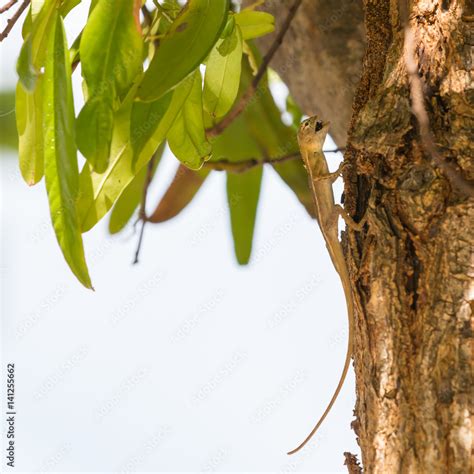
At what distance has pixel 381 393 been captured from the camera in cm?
113

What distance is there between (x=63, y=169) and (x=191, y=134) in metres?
0.34

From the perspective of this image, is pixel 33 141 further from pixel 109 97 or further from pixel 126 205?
pixel 126 205

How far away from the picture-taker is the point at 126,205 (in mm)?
2273

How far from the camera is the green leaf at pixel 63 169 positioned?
1104 mm

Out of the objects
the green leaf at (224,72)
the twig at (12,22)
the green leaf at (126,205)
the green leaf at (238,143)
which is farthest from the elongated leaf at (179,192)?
the twig at (12,22)

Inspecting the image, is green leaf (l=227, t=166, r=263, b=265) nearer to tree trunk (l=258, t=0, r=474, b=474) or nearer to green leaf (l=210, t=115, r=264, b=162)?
green leaf (l=210, t=115, r=264, b=162)

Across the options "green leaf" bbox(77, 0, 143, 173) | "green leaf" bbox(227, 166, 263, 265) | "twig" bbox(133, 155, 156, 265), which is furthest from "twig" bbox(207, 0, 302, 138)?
"green leaf" bbox(77, 0, 143, 173)

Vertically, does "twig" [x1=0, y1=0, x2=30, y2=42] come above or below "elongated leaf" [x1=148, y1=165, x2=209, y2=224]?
above

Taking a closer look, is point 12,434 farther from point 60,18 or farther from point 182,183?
point 60,18

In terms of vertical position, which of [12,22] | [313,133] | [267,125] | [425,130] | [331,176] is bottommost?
[425,130]

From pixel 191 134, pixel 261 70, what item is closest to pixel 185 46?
pixel 191 134

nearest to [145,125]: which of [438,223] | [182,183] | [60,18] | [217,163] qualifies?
[60,18]

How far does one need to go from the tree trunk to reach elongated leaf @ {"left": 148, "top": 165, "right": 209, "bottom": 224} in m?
1.02

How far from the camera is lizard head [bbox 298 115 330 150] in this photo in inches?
67.3
